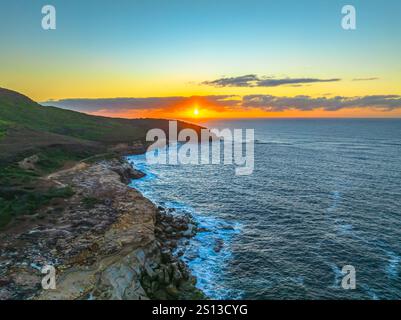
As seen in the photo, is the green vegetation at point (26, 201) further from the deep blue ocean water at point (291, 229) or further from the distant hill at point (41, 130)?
the distant hill at point (41, 130)

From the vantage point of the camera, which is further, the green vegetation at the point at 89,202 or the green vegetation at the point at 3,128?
the green vegetation at the point at 3,128

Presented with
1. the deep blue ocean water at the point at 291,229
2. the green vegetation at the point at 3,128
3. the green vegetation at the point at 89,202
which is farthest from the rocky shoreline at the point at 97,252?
the green vegetation at the point at 3,128

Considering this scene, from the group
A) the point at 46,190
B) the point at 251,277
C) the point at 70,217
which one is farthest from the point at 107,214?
the point at 251,277

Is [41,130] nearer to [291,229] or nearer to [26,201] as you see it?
[26,201]

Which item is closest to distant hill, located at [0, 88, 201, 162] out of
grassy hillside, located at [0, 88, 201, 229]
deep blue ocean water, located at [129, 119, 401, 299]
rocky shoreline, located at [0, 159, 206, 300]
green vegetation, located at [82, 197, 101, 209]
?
grassy hillside, located at [0, 88, 201, 229]

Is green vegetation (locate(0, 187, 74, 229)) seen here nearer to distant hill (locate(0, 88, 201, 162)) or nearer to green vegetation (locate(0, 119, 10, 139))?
distant hill (locate(0, 88, 201, 162))

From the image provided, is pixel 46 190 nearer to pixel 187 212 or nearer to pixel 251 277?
pixel 187 212
